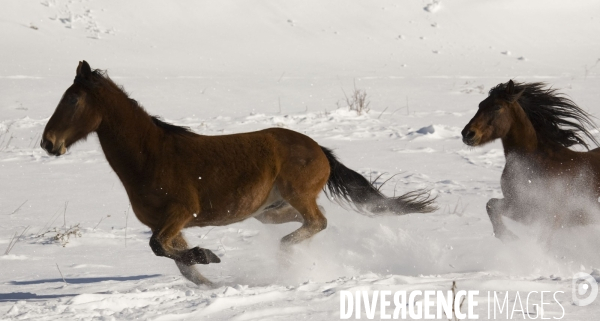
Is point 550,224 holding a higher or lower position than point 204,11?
lower

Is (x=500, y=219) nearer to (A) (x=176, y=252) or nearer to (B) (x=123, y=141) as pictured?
(A) (x=176, y=252)

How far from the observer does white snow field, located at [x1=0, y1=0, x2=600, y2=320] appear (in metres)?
4.70

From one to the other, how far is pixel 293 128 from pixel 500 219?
5.82 metres

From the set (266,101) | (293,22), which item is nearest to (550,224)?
(266,101)

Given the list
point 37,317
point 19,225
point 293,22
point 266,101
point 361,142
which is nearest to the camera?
point 37,317

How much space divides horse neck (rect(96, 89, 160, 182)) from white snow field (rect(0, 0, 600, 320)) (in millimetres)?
808

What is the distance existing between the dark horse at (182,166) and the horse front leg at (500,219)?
1440 millimetres

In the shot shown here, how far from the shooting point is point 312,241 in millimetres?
6375

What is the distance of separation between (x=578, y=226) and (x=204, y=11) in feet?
68.9

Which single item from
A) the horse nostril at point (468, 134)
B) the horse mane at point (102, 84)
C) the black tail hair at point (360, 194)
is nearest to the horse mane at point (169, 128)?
the horse mane at point (102, 84)

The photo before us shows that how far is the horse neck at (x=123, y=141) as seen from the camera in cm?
515

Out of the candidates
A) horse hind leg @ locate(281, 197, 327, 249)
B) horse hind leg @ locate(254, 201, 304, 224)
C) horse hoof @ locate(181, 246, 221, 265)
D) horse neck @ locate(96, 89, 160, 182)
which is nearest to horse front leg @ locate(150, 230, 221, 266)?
horse hoof @ locate(181, 246, 221, 265)

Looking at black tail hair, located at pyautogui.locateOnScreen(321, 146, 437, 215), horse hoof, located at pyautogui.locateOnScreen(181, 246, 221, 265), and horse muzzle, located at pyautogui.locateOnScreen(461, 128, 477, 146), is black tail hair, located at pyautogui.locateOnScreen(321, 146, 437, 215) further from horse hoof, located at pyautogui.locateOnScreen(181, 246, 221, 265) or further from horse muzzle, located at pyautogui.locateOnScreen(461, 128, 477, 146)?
horse hoof, located at pyautogui.locateOnScreen(181, 246, 221, 265)

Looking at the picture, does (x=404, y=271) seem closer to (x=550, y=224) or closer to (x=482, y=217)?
(x=550, y=224)
